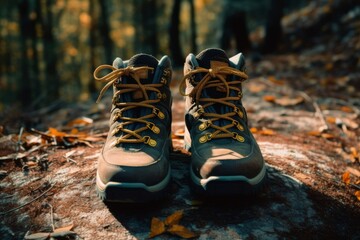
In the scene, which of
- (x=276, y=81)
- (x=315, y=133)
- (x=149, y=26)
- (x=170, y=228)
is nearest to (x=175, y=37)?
(x=276, y=81)

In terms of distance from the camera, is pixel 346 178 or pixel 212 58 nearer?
pixel 212 58

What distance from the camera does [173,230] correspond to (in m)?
1.65

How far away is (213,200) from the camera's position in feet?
6.14

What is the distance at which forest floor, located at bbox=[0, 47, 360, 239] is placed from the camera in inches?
68.6

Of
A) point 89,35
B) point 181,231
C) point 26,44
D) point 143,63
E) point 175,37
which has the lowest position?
point 89,35

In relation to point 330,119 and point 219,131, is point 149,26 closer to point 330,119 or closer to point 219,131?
point 330,119

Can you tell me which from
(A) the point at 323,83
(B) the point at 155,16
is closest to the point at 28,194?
(A) the point at 323,83

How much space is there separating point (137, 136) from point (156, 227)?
1.76ft

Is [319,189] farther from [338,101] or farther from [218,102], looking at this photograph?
[338,101]

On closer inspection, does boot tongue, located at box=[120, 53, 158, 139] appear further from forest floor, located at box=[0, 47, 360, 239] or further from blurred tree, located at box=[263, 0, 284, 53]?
blurred tree, located at box=[263, 0, 284, 53]

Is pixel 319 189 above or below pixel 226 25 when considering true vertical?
below

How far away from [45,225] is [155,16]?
16.6 m

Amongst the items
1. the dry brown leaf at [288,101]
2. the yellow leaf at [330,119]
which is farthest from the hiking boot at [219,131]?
the dry brown leaf at [288,101]

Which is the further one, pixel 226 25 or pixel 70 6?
pixel 70 6
